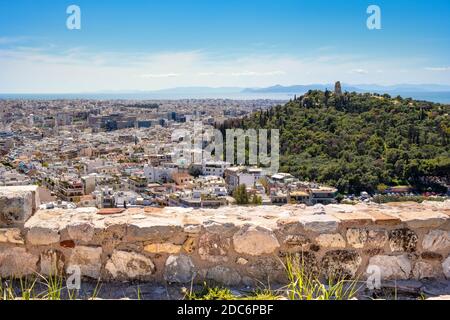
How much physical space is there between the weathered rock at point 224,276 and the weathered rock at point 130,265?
0.32 metres

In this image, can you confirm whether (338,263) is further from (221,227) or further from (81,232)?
(81,232)

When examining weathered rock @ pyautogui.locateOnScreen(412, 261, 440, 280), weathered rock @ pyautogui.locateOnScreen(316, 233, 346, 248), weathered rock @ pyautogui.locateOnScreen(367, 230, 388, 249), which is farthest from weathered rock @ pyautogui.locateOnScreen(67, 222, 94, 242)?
weathered rock @ pyautogui.locateOnScreen(412, 261, 440, 280)

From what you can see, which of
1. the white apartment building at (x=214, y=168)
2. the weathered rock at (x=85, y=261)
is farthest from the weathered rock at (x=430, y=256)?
the white apartment building at (x=214, y=168)

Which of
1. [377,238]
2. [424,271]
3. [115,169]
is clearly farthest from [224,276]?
[115,169]

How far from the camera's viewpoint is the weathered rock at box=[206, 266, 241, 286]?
7.61 ft

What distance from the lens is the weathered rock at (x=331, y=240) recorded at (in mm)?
2387

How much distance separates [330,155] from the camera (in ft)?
76.6

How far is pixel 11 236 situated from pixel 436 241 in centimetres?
237

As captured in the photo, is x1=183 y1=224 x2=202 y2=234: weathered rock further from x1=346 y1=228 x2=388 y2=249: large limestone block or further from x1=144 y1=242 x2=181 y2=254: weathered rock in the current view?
x1=346 y1=228 x2=388 y2=249: large limestone block

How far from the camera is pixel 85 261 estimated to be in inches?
92.7

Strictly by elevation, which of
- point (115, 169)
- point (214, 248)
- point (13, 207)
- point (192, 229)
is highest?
point (13, 207)

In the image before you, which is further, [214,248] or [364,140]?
[364,140]

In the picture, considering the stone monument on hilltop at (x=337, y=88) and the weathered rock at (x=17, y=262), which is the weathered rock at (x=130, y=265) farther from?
the stone monument on hilltop at (x=337, y=88)
